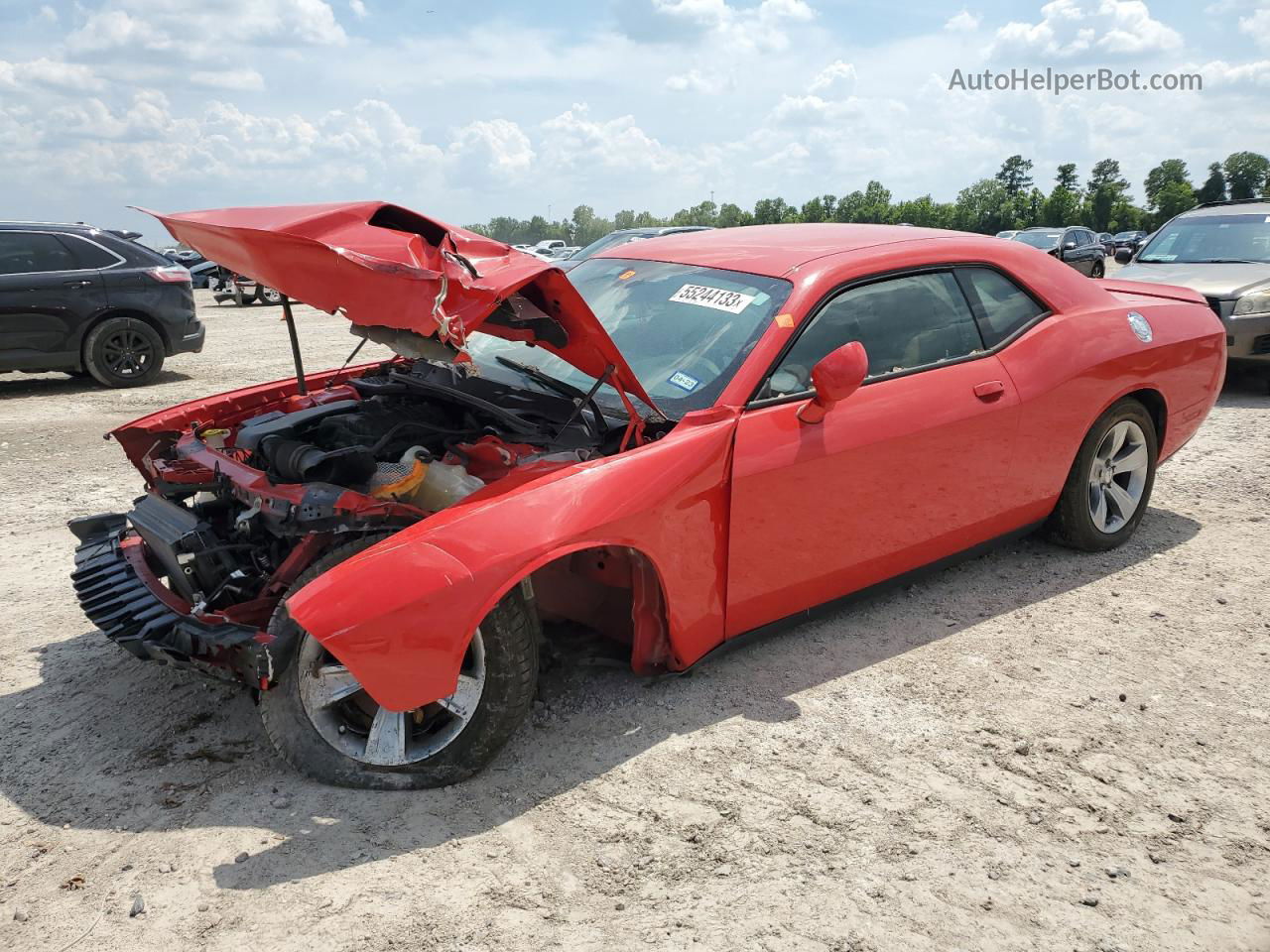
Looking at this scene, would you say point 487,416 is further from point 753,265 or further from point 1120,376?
point 1120,376

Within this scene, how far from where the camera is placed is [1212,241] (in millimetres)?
9719

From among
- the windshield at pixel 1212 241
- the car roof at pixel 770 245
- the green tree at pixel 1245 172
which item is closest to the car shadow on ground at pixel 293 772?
the car roof at pixel 770 245

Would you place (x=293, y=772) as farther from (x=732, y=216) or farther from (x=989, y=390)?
(x=732, y=216)

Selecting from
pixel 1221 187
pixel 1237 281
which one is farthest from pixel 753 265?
pixel 1221 187

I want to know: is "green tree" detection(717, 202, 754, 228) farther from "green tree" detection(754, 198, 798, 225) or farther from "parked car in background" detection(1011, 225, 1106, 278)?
"parked car in background" detection(1011, 225, 1106, 278)

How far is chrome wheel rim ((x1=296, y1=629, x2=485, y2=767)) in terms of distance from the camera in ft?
9.85

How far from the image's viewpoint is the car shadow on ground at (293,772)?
9.34 feet

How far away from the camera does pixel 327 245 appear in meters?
2.87

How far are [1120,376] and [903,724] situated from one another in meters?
2.14

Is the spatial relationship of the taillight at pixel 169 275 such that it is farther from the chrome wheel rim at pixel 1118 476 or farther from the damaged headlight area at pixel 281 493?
the chrome wheel rim at pixel 1118 476

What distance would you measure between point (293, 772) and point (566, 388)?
5.42 ft

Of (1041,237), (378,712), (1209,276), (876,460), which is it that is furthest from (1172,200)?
(378,712)

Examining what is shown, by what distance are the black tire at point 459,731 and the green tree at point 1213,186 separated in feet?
270

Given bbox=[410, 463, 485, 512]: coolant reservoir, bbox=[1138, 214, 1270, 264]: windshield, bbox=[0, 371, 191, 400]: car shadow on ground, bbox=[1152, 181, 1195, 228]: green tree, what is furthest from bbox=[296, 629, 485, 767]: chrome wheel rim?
bbox=[1152, 181, 1195, 228]: green tree
